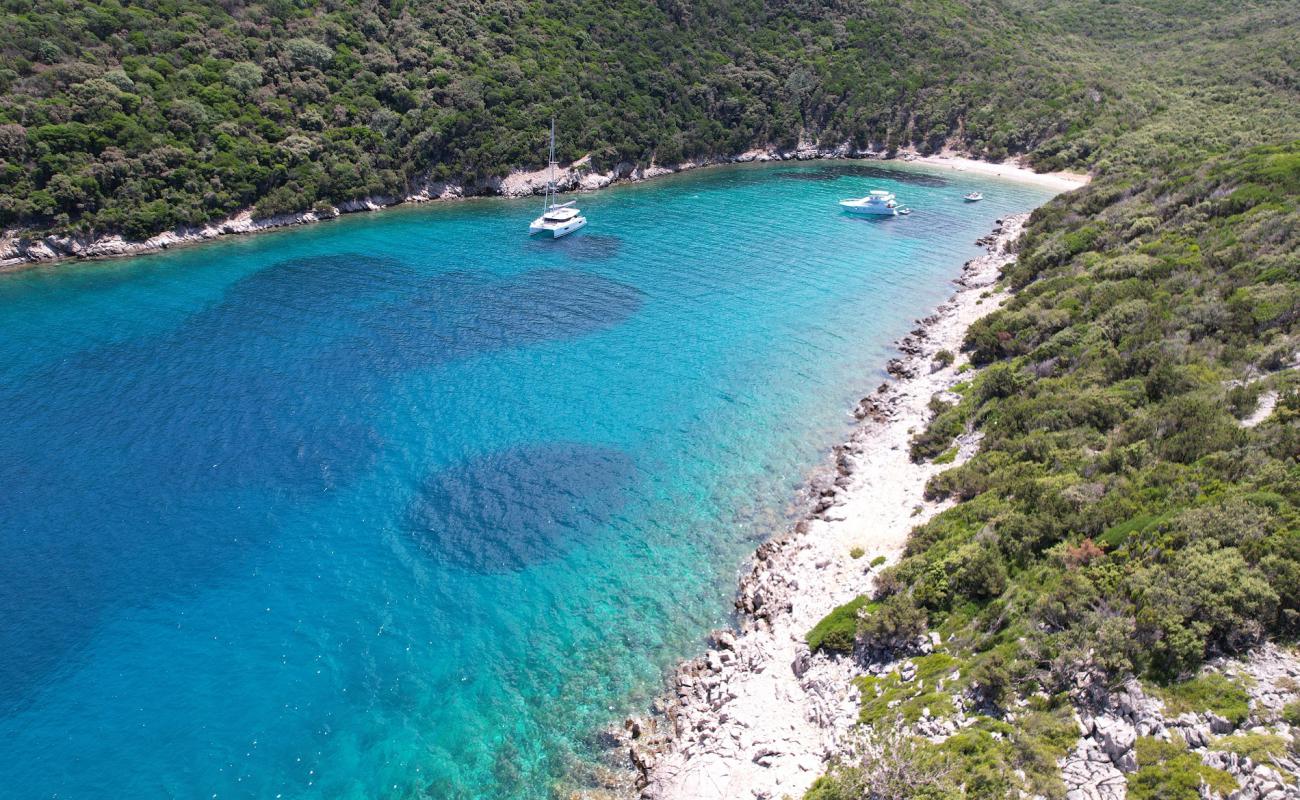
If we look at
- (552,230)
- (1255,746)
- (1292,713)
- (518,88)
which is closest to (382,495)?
(1255,746)

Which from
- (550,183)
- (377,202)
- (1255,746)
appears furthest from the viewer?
(550,183)

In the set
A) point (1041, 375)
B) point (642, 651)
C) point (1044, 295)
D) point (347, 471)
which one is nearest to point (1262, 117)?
point (1044, 295)

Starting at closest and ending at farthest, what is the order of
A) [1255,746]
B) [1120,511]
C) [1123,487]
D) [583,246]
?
[1255,746] < [1120,511] < [1123,487] < [583,246]

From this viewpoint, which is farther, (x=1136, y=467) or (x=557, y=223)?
(x=557, y=223)

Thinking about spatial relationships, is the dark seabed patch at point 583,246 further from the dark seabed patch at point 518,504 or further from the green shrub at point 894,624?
the green shrub at point 894,624

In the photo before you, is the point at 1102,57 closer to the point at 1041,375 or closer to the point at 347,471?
the point at 1041,375

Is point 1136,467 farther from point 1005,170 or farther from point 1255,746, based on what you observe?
point 1005,170

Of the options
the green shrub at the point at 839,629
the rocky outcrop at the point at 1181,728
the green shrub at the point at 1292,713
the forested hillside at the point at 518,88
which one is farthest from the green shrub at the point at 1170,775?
the forested hillside at the point at 518,88
